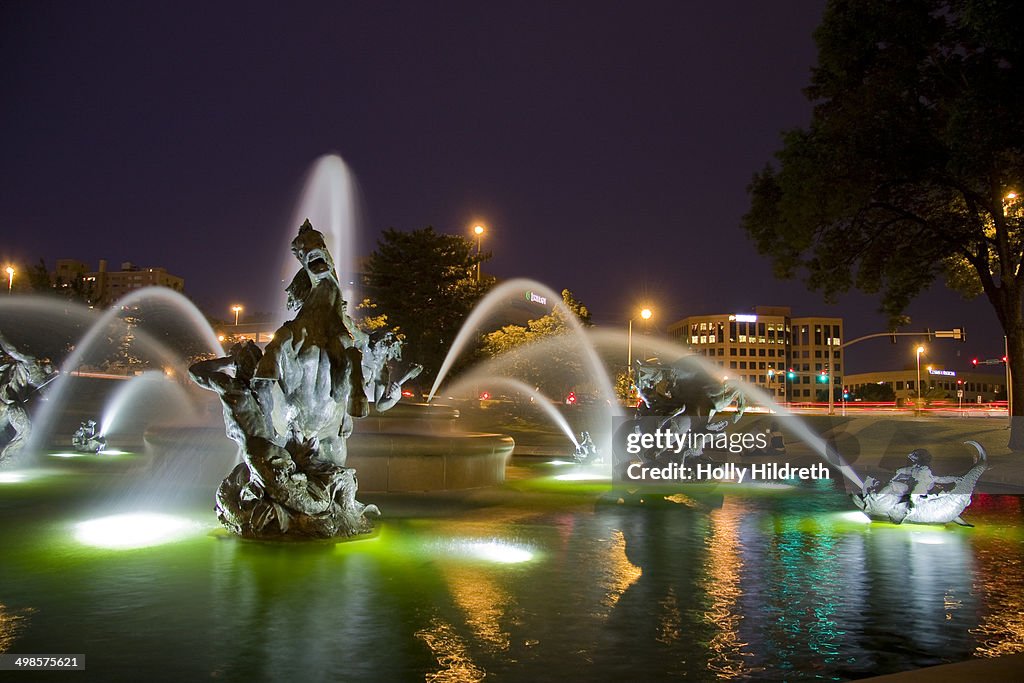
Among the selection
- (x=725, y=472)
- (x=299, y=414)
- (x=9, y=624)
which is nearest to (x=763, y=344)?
(x=725, y=472)

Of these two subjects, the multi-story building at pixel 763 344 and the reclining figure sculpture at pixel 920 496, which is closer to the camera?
the reclining figure sculpture at pixel 920 496

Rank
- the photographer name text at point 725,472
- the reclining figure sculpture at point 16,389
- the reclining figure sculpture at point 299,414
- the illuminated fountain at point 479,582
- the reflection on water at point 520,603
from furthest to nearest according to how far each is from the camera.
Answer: the photographer name text at point 725,472, the reclining figure sculpture at point 16,389, the reclining figure sculpture at point 299,414, the illuminated fountain at point 479,582, the reflection on water at point 520,603

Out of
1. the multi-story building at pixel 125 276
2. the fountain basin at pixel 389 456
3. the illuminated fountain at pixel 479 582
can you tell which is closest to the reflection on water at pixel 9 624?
the illuminated fountain at pixel 479 582

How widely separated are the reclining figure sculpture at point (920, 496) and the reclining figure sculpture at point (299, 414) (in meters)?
7.35

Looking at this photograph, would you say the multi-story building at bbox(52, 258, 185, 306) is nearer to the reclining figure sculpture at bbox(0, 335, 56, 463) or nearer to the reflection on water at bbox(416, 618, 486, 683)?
the reclining figure sculpture at bbox(0, 335, 56, 463)

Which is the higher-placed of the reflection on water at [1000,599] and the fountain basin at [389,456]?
the fountain basin at [389,456]

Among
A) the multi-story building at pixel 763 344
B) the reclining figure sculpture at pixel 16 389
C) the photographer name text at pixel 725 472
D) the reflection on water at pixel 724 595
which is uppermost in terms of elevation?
the multi-story building at pixel 763 344

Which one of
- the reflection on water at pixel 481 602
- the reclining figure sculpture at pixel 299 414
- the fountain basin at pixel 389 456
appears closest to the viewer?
the reflection on water at pixel 481 602

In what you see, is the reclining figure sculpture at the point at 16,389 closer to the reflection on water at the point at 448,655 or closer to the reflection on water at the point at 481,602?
the reflection on water at the point at 481,602

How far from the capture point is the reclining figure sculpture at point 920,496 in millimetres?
11562

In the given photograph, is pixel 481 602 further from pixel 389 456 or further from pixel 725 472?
pixel 725 472

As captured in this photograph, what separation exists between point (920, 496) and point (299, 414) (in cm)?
858

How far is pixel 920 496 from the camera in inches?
459

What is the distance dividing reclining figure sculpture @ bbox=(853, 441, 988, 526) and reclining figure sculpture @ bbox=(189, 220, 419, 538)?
7349 millimetres
